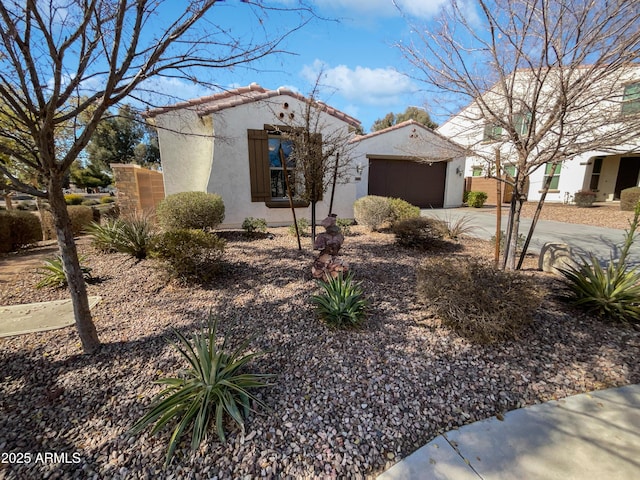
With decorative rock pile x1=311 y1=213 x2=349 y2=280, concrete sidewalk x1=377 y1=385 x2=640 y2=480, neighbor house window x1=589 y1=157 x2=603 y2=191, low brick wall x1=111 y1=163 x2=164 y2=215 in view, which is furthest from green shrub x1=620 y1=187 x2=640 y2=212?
low brick wall x1=111 y1=163 x2=164 y2=215

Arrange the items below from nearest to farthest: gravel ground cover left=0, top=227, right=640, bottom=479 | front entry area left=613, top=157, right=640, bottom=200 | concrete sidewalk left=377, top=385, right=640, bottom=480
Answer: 1. concrete sidewalk left=377, top=385, right=640, bottom=480
2. gravel ground cover left=0, top=227, right=640, bottom=479
3. front entry area left=613, top=157, right=640, bottom=200

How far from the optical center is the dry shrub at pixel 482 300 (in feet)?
8.57

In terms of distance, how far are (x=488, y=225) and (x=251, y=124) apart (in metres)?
7.95

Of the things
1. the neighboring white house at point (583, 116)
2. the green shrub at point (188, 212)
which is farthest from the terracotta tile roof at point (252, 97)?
the neighboring white house at point (583, 116)

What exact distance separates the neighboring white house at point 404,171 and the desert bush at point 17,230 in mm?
8998

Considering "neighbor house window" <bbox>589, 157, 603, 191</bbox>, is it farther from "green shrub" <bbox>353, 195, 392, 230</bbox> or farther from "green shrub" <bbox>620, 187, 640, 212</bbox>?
"green shrub" <bbox>353, 195, 392, 230</bbox>

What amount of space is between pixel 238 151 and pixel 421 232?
5.40 meters

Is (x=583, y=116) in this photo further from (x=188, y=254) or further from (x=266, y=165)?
(x=266, y=165)

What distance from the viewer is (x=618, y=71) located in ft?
9.95

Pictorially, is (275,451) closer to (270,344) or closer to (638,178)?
(270,344)

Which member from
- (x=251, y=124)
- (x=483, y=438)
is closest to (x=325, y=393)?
(x=483, y=438)

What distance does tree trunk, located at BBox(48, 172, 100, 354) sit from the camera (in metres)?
2.17

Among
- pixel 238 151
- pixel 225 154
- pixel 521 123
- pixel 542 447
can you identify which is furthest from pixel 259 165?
pixel 542 447

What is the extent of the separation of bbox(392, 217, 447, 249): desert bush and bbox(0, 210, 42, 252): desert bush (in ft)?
27.4
